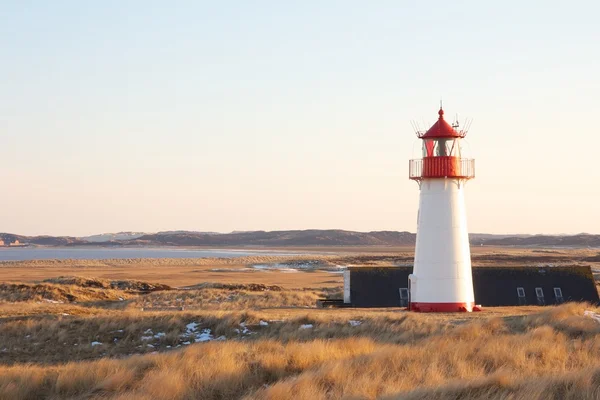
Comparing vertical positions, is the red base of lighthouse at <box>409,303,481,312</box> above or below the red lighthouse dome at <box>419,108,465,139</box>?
below

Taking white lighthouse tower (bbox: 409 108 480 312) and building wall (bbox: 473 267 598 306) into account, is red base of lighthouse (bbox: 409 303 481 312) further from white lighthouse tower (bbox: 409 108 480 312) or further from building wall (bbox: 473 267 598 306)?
building wall (bbox: 473 267 598 306)

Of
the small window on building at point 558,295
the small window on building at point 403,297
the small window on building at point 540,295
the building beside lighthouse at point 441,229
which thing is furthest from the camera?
the small window on building at point 403,297

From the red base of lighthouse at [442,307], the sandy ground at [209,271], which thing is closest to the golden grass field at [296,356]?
the red base of lighthouse at [442,307]

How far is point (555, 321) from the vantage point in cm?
1775

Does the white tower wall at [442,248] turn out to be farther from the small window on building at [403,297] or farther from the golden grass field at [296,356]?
the small window on building at [403,297]

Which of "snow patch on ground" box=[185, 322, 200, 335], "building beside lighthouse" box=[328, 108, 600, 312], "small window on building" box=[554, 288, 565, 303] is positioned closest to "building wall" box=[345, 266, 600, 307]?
"small window on building" box=[554, 288, 565, 303]

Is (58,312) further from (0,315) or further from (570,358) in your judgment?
(570,358)

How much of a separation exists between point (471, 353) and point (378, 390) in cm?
386

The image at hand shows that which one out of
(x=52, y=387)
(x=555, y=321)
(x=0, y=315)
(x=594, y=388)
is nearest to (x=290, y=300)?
(x=0, y=315)

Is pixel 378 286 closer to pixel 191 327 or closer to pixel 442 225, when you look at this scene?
pixel 442 225

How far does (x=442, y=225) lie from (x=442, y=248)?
2.30 ft

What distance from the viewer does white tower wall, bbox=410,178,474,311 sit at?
21.7 m

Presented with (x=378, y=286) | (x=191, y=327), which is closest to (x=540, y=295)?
(x=378, y=286)

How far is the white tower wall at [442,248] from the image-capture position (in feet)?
71.1
